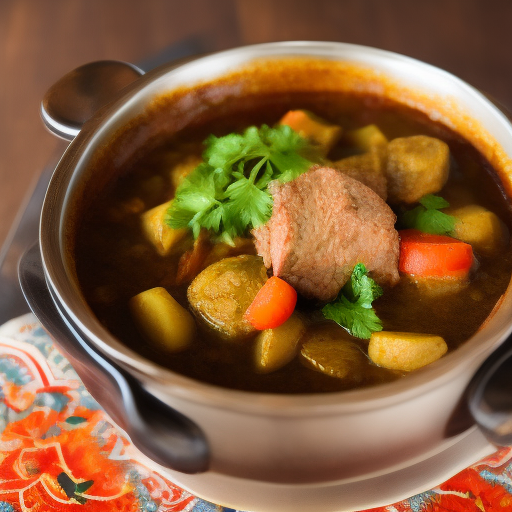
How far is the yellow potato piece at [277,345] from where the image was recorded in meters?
1.50

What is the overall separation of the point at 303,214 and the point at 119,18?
8.79 ft

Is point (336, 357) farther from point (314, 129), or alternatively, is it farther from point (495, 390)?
point (314, 129)

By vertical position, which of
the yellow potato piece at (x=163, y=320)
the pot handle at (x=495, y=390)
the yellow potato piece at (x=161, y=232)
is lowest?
the yellow potato piece at (x=163, y=320)

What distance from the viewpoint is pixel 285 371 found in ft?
4.95

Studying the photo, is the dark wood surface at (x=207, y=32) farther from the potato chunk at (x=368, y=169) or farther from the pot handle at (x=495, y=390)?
the pot handle at (x=495, y=390)

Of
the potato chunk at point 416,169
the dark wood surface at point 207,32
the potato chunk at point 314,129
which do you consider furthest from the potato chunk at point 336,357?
the dark wood surface at point 207,32

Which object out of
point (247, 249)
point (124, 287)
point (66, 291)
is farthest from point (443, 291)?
point (66, 291)

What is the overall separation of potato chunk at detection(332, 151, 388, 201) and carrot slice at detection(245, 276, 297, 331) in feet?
1.40

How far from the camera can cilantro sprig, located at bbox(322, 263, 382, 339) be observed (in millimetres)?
1521

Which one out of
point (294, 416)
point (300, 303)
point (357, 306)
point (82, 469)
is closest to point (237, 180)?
point (300, 303)

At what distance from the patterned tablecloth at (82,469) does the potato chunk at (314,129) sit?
3.37 feet

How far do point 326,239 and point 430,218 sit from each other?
0.33 m

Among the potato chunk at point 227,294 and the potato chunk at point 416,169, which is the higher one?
the potato chunk at point 416,169

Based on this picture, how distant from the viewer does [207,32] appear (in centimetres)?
358
